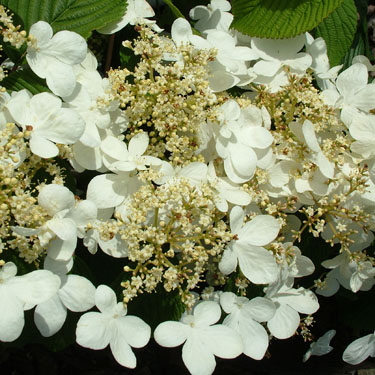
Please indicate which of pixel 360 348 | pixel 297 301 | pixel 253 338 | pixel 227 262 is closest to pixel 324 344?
pixel 360 348

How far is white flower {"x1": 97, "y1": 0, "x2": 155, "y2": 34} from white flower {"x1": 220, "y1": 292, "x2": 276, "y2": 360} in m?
0.56

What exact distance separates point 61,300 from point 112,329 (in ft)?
0.32

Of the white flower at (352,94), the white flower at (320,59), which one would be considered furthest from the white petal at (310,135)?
the white flower at (320,59)

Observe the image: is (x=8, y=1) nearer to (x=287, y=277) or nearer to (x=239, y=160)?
(x=239, y=160)

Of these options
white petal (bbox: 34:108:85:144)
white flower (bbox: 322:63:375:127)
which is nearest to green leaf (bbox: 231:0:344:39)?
white flower (bbox: 322:63:375:127)

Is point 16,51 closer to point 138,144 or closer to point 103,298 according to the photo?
point 138,144

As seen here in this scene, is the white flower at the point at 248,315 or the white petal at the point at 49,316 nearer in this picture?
the white petal at the point at 49,316

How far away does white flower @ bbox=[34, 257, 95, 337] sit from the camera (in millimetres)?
888

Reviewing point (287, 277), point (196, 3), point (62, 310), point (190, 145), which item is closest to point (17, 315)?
point (62, 310)

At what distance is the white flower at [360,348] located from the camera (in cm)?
127

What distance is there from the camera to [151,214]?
936mm

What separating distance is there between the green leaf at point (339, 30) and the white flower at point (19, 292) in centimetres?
82

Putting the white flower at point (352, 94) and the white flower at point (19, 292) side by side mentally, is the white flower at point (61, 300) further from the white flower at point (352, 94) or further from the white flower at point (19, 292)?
the white flower at point (352, 94)

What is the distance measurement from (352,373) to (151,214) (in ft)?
3.68
